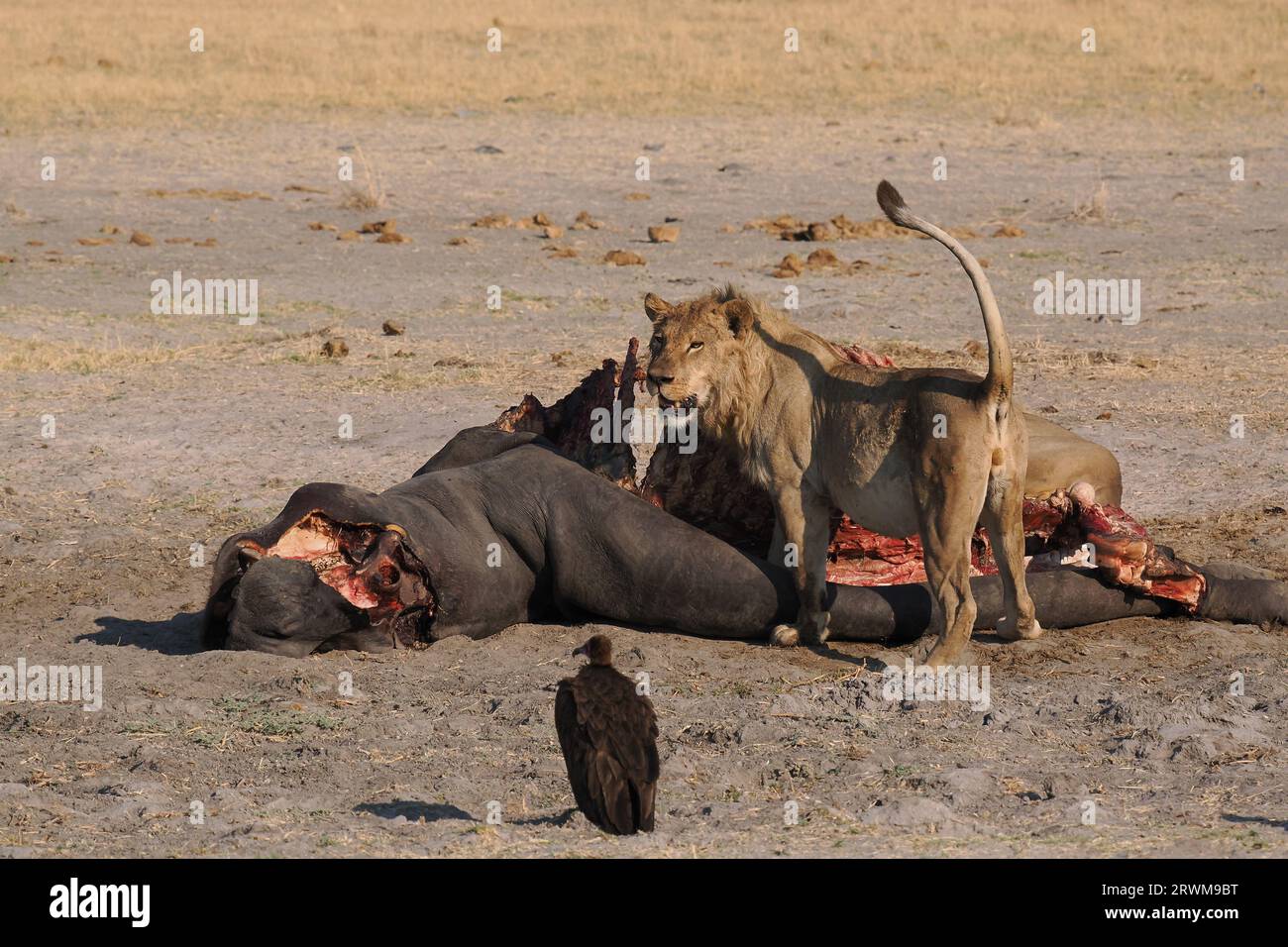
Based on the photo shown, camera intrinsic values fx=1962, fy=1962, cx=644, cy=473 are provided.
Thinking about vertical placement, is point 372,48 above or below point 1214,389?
above

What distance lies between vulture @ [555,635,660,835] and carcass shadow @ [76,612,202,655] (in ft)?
8.53

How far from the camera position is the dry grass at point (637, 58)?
25.4 m

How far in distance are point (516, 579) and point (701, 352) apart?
3.80 ft

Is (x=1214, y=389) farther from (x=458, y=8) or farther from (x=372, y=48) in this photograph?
(x=458, y=8)

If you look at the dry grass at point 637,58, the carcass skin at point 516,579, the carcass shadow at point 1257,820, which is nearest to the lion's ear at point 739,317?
the carcass skin at point 516,579

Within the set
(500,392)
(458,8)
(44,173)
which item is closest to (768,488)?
(500,392)

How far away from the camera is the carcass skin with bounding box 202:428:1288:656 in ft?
23.6

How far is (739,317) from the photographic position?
24.2ft

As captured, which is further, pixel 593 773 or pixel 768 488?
pixel 768 488

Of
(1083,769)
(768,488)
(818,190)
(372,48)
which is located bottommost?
(1083,769)

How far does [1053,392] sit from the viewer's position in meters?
11.7

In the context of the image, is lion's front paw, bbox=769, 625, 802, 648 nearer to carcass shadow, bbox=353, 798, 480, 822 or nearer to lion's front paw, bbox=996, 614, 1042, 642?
lion's front paw, bbox=996, 614, 1042, 642

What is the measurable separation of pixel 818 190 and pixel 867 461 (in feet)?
43.8

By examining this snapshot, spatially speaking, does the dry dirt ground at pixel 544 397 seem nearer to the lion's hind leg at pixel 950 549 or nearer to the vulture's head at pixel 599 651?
the lion's hind leg at pixel 950 549
